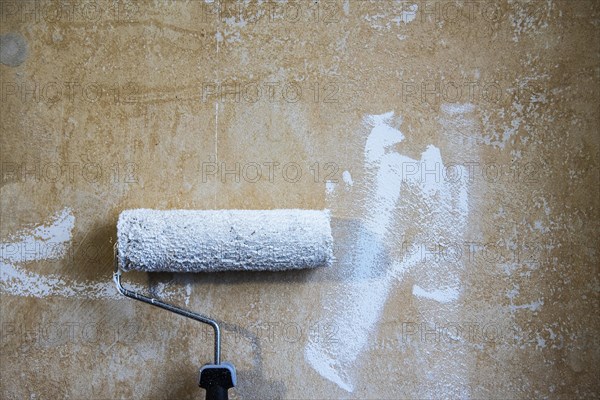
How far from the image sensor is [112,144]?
3.59 feet

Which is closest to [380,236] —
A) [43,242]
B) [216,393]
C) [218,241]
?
[218,241]

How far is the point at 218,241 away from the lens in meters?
0.98

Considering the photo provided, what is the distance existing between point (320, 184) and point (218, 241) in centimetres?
26

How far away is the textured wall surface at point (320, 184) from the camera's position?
1094mm

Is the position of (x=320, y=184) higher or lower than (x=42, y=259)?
higher

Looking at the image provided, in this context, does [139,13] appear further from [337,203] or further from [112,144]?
[337,203]

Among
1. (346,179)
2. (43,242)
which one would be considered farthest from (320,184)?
(43,242)

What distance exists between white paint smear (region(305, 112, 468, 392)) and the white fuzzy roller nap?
14 centimetres

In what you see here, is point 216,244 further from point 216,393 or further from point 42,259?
point 42,259

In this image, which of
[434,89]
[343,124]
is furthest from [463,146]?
[343,124]

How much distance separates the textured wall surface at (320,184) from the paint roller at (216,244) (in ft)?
0.32

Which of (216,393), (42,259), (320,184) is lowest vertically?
(216,393)

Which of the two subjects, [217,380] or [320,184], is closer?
[217,380]

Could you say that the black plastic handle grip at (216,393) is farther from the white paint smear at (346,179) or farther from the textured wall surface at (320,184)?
the white paint smear at (346,179)
